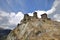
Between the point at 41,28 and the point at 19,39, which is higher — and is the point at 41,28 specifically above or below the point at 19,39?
above

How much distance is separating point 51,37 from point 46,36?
3.35m

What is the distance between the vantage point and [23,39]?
115m

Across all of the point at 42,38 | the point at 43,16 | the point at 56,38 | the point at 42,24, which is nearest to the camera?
the point at 56,38

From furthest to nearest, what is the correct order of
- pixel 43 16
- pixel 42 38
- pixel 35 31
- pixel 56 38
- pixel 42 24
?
pixel 43 16
pixel 42 24
pixel 35 31
pixel 42 38
pixel 56 38

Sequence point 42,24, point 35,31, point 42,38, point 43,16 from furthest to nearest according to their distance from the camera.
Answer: point 43,16
point 42,24
point 35,31
point 42,38

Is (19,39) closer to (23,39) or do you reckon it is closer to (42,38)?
(23,39)

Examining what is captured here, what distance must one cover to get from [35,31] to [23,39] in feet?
46.0

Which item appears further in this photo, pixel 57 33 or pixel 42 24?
pixel 42 24

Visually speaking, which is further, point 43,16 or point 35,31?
point 43,16

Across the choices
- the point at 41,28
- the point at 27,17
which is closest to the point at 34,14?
the point at 27,17

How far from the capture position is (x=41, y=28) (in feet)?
348

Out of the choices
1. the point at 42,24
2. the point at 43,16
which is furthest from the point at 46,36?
the point at 43,16

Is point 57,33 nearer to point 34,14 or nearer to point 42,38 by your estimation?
point 42,38

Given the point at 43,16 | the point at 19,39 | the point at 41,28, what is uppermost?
the point at 43,16
